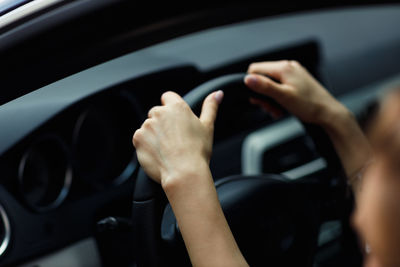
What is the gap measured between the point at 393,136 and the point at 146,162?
44cm

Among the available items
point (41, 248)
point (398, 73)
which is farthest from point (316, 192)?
point (398, 73)

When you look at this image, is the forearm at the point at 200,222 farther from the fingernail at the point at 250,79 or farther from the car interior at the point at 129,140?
the fingernail at the point at 250,79

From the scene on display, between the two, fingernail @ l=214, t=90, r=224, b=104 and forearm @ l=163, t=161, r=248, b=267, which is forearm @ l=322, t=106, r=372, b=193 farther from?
forearm @ l=163, t=161, r=248, b=267

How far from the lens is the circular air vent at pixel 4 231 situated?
→ 1.18 meters

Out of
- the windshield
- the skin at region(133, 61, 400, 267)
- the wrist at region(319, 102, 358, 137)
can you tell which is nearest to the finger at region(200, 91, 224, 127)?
the skin at region(133, 61, 400, 267)

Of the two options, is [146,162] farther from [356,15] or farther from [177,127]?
[356,15]

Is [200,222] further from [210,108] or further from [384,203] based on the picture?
[384,203]

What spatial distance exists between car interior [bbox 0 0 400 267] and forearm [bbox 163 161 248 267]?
4 centimetres

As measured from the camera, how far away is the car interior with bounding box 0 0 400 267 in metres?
1.07

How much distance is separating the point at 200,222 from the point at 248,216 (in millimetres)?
223

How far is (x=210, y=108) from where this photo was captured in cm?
105

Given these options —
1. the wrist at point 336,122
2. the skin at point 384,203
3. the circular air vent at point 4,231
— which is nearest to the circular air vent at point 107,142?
the circular air vent at point 4,231

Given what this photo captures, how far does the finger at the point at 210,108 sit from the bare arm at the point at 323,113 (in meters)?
0.20

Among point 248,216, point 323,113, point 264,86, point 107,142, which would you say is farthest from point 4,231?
point 323,113
